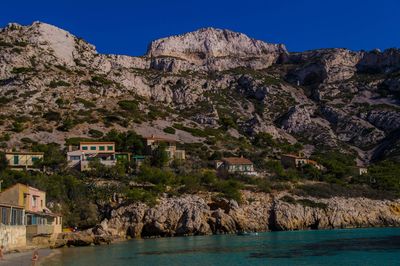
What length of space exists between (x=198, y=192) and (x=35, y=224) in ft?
83.6

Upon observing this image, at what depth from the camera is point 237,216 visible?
59.2 metres

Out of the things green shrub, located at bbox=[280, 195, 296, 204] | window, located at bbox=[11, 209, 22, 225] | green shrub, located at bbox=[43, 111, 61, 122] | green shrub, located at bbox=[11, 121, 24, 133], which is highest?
green shrub, located at bbox=[43, 111, 61, 122]

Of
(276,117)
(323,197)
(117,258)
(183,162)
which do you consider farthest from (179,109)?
(117,258)

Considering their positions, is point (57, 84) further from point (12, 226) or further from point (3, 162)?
point (12, 226)

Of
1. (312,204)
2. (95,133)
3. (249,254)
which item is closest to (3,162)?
(95,133)

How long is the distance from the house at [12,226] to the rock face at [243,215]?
12.5 m

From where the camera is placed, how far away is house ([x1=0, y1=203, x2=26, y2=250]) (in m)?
34.0

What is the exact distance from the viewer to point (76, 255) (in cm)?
3603

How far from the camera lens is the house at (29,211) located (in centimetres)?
3956

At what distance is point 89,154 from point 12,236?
3852cm

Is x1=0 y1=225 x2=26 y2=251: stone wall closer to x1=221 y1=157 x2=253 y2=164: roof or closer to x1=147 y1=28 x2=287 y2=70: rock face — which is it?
x1=221 y1=157 x2=253 y2=164: roof

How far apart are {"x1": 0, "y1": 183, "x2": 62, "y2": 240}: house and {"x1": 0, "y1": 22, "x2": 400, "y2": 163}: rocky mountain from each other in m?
33.4

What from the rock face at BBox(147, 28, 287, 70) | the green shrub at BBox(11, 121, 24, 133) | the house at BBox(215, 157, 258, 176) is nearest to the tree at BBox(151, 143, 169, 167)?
the house at BBox(215, 157, 258, 176)

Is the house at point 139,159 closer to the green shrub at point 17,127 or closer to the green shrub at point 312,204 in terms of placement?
the green shrub at point 17,127
